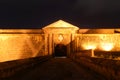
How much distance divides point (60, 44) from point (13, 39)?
6.55 meters

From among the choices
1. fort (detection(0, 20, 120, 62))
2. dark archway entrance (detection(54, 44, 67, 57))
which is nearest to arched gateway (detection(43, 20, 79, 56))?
fort (detection(0, 20, 120, 62))

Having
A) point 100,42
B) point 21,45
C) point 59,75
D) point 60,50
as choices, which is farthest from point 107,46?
point 59,75

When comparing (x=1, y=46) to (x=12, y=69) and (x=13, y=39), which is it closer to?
(x=13, y=39)

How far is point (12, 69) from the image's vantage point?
12711mm

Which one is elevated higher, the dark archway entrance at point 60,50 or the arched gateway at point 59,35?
the arched gateway at point 59,35

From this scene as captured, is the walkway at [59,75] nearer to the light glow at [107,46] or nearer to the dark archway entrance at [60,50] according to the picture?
the light glow at [107,46]

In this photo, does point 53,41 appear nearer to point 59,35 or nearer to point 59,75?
point 59,35

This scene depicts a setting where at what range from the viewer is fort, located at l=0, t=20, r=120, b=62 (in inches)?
1458

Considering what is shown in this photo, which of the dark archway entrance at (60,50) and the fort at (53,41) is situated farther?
the dark archway entrance at (60,50)

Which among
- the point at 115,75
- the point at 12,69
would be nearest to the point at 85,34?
the point at 12,69

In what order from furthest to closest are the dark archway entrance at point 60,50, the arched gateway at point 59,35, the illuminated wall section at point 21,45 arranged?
the dark archway entrance at point 60,50
the illuminated wall section at point 21,45
the arched gateway at point 59,35

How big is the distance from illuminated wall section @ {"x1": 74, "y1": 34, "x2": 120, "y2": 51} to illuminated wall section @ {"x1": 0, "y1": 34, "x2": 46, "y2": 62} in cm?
512

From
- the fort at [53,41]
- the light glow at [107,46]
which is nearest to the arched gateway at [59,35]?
the fort at [53,41]

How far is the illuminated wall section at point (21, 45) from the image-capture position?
37.5 meters
